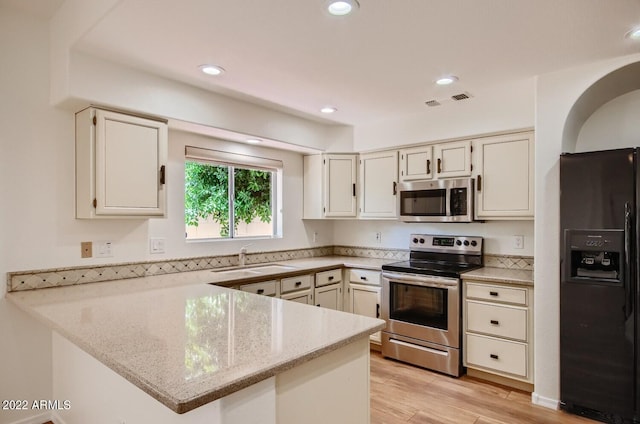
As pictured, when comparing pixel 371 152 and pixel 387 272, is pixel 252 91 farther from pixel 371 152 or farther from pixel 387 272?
pixel 387 272

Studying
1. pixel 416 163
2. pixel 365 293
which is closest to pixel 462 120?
pixel 416 163

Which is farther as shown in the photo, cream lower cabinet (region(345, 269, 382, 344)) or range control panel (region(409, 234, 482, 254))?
cream lower cabinet (region(345, 269, 382, 344))

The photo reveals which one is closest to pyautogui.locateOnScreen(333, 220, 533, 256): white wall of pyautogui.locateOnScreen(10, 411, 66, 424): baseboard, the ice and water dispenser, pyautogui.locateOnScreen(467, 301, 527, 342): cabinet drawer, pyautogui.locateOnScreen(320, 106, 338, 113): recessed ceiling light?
pyautogui.locateOnScreen(467, 301, 527, 342): cabinet drawer

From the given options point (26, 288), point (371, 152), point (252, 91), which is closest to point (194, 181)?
point (252, 91)

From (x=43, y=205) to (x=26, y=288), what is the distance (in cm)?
52

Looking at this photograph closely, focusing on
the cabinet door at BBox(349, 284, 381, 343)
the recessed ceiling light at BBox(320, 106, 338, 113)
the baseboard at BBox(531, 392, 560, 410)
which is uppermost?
the recessed ceiling light at BBox(320, 106, 338, 113)

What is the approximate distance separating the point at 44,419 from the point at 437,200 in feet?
11.0

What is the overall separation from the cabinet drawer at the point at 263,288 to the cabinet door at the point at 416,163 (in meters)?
1.64

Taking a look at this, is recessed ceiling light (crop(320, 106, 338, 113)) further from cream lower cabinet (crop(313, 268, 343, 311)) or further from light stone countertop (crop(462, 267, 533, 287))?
light stone countertop (crop(462, 267, 533, 287))

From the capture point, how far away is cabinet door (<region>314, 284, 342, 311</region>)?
364cm

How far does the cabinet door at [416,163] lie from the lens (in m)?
3.57

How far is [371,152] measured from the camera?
400 centimetres

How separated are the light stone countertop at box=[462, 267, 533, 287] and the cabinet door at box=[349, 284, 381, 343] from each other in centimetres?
93

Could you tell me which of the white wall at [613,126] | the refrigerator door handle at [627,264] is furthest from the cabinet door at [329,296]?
the white wall at [613,126]
